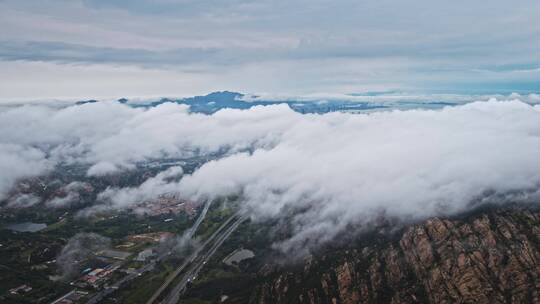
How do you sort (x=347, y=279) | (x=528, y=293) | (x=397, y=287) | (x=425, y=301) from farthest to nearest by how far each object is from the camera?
(x=347, y=279) → (x=397, y=287) → (x=425, y=301) → (x=528, y=293)

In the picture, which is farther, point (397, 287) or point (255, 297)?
point (255, 297)

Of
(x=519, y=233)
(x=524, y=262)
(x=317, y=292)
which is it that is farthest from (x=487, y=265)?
(x=317, y=292)

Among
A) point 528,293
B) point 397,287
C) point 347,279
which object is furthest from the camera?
point 347,279

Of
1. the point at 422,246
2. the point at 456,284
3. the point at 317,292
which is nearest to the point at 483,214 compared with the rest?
the point at 422,246

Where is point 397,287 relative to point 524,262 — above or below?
below

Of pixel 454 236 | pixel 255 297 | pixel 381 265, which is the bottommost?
pixel 255 297

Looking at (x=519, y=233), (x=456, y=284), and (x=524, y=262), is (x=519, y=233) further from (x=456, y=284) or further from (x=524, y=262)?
(x=456, y=284)

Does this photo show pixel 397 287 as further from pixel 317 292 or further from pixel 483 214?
pixel 483 214
